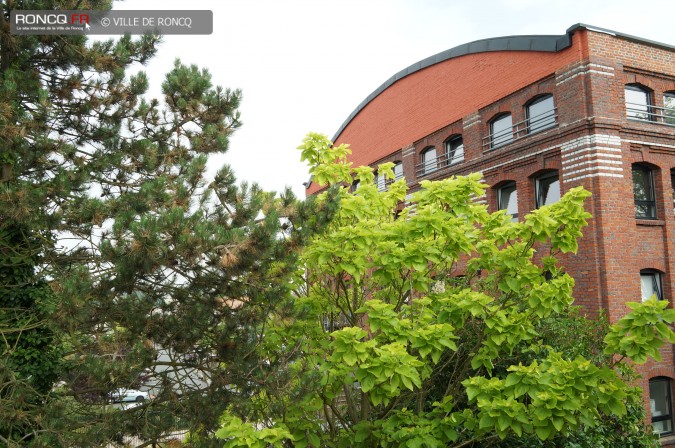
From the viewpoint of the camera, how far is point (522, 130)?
17.3 m

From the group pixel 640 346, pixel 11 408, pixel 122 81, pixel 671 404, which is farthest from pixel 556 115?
pixel 11 408

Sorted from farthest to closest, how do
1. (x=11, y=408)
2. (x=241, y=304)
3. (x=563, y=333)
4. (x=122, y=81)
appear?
(x=563, y=333), (x=122, y=81), (x=241, y=304), (x=11, y=408)

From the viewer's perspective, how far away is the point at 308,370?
697 centimetres

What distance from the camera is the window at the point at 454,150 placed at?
20.7 m

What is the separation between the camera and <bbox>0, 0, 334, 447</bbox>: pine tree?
6.27 metres

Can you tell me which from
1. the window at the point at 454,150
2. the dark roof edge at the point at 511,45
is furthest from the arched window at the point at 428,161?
the dark roof edge at the point at 511,45

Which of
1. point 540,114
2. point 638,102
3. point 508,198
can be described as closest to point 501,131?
point 540,114

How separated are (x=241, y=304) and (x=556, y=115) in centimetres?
1219

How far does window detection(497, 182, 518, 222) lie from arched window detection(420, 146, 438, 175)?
3901 mm

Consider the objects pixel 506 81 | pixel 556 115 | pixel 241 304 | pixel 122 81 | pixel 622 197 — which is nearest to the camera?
pixel 241 304

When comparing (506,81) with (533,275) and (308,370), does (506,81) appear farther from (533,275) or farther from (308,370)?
(308,370)

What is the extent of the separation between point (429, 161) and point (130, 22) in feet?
50.9

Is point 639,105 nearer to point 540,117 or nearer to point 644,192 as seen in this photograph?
point 644,192

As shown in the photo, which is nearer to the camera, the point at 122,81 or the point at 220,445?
the point at 220,445
